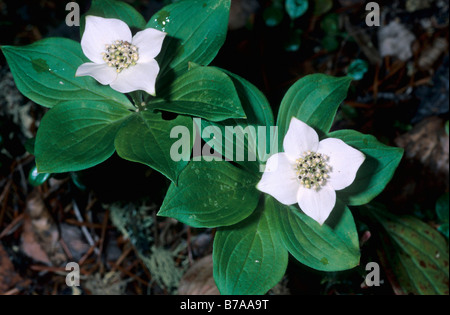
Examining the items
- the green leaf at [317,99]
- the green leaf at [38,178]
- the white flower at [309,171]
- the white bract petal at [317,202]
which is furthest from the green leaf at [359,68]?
the green leaf at [38,178]

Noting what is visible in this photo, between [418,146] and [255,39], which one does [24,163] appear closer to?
[255,39]

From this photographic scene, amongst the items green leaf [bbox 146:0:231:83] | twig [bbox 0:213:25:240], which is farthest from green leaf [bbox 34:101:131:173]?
twig [bbox 0:213:25:240]

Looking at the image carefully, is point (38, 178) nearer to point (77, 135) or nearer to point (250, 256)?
point (77, 135)

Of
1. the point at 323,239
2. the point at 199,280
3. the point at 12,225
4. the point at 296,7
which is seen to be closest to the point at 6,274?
the point at 12,225

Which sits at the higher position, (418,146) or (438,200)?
(418,146)

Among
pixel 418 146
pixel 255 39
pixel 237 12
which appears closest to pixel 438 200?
pixel 418 146

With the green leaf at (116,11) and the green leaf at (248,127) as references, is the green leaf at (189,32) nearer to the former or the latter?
the green leaf at (116,11)
